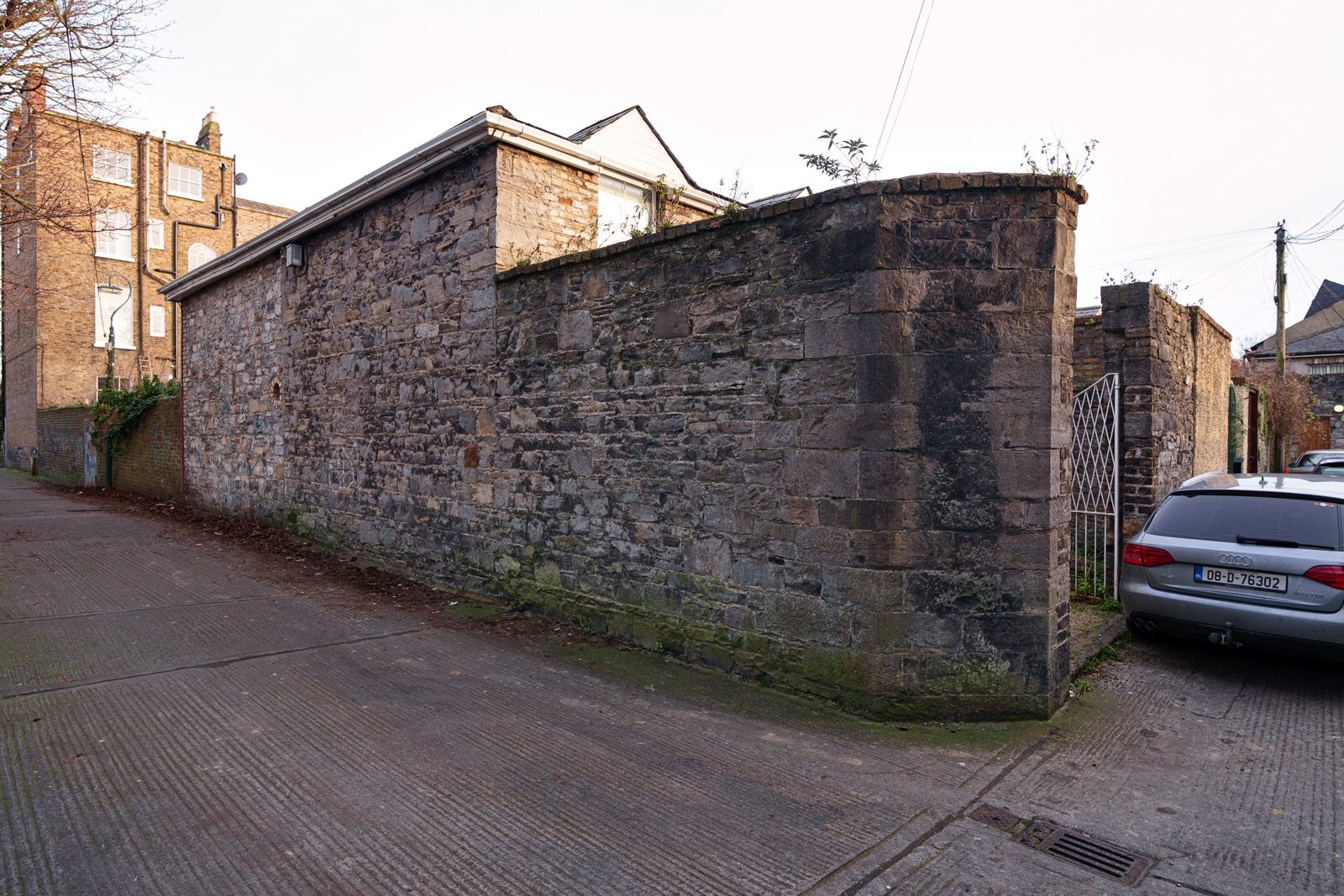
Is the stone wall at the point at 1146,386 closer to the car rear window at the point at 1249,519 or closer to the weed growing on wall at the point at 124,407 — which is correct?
the car rear window at the point at 1249,519

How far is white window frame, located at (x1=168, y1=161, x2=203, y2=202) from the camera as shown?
2781cm

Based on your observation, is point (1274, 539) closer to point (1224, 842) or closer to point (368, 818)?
point (1224, 842)

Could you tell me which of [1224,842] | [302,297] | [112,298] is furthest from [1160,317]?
[112,298]

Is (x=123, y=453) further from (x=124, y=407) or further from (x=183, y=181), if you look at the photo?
(x=183, y=181)

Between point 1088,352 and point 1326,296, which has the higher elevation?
point 1326,296

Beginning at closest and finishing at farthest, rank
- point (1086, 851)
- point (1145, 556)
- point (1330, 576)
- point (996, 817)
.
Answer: point (1086, 851) → point (996, 817) → point (1330, 576) → point (1145, 556)

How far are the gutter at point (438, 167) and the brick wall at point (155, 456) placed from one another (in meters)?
6.15

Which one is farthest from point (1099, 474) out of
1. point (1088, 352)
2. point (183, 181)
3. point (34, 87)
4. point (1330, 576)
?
point (183, 181)

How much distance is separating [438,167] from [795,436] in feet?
17.1

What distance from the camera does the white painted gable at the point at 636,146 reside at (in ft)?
30.2

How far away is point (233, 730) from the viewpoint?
14.0ft

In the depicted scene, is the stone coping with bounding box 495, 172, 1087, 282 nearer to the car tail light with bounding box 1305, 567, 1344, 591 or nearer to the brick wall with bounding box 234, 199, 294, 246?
the car tail light with bounding box 1305, 567, 1344, 591

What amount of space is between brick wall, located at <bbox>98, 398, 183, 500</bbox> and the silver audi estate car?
16.4m

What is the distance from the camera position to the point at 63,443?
2302 centimetres
